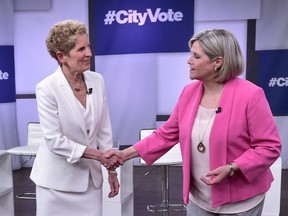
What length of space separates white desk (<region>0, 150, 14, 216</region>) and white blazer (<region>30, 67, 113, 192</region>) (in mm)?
1880

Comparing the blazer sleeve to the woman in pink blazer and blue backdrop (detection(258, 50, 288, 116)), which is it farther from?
blue backdrop (detection(258, 50, 288, 116))

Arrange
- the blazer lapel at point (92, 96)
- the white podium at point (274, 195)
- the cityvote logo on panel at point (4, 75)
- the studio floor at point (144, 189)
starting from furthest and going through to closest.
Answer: the cityvote logo on panel at point (4, 75) → the studio floor at point (144, 189) → the white podium at point (274, 195) → the blazer lapel at point (92, 96)

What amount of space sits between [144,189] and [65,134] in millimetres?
3261

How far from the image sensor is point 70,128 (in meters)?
2.13

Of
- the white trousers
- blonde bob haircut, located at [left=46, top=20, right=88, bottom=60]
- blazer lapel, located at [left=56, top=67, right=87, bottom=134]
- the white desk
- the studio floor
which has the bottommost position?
the studio floor

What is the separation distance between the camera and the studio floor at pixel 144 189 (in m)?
4.48

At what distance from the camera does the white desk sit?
3975mm

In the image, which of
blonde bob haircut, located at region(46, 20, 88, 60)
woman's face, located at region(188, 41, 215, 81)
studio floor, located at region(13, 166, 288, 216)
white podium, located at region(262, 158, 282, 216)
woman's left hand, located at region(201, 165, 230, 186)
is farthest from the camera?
studio floor, located at region(13, 166, 288, 216)

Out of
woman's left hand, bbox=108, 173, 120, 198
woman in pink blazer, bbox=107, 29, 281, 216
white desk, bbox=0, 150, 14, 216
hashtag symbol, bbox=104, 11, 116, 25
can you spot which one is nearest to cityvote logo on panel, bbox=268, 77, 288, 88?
hashtag symbol, bbox=104, 11, 116, 25

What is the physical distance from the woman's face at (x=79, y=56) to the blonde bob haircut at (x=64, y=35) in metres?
0.02

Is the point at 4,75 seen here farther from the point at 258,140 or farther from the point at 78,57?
the point at 258,140

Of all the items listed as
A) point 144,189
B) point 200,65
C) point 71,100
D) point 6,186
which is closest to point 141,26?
point 144,189

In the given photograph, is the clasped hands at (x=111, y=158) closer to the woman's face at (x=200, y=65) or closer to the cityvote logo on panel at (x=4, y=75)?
the woman's face at (x=200, y=65)

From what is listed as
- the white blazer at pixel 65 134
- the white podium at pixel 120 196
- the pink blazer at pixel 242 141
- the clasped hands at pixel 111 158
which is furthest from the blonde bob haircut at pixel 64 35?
the white podium at pixel 120 196
